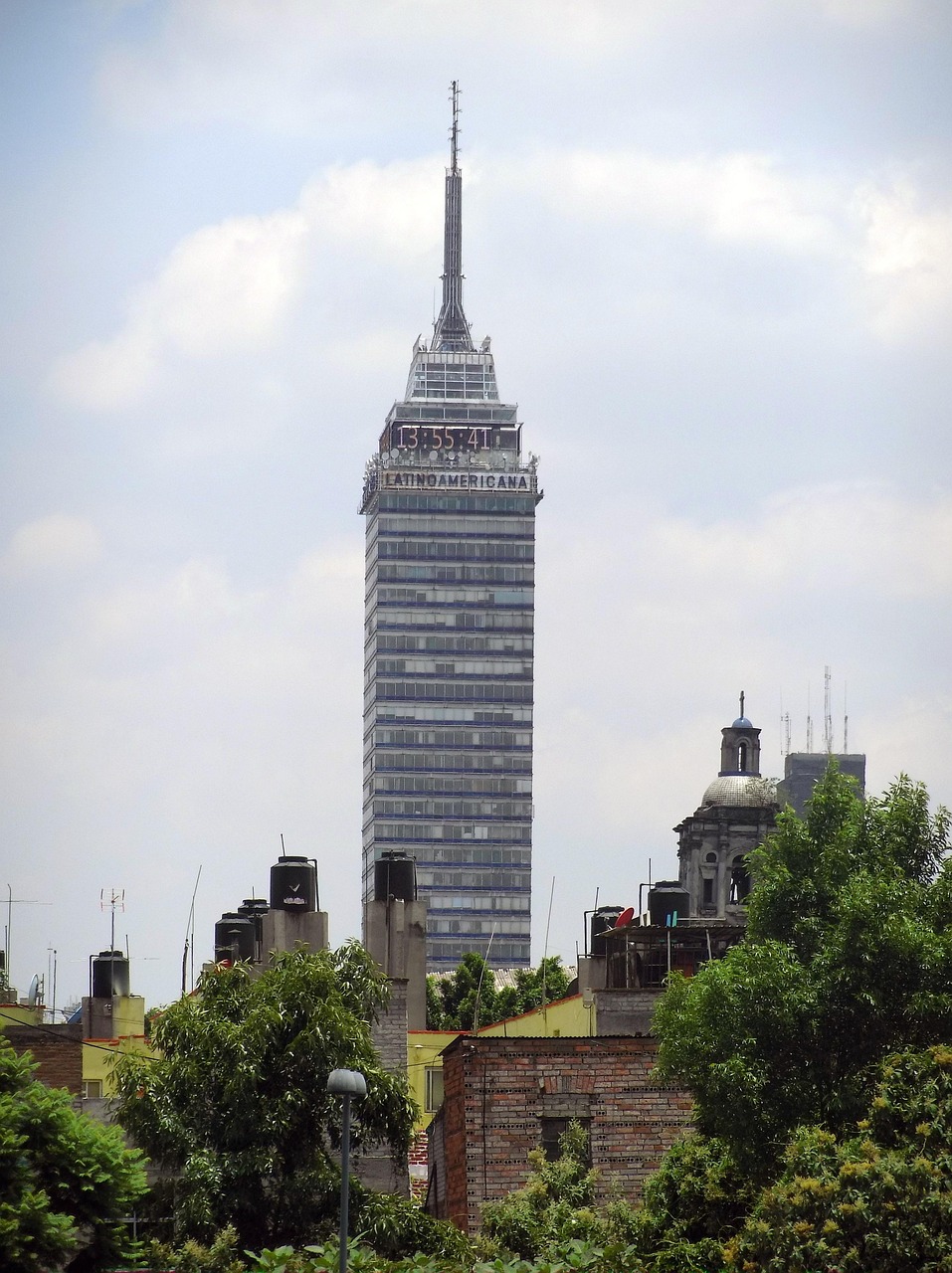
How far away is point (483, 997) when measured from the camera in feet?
409

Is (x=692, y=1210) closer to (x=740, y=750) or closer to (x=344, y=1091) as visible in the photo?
(x=344, y=1091)

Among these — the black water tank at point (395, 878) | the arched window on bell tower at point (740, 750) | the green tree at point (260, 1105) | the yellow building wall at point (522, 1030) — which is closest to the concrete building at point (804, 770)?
the arched window on bell tower at point (740, 750)

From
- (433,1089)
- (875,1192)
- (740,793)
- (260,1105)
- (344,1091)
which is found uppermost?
(740,793)

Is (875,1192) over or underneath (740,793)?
underneath

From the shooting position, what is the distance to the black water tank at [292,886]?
3410 inches

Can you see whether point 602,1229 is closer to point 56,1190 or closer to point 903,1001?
point 903,1001

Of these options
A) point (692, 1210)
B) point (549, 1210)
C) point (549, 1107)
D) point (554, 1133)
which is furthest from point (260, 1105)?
point (692, 1210)

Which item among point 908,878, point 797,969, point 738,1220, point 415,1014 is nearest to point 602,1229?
point 738,1220

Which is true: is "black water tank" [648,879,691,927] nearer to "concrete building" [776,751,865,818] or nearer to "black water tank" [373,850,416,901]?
"black water tank" [373,850,416,901]

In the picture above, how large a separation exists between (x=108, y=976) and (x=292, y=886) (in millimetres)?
11025

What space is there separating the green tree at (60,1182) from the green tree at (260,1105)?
2.43 m

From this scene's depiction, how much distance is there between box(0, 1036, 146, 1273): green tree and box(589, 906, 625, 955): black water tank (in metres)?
36.6

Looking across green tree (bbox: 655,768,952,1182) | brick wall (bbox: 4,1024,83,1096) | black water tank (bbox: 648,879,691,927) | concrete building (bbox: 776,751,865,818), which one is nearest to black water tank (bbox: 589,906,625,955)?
black water tank (bbox: 648,879,691,927)

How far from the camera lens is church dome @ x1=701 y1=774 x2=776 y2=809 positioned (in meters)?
129
